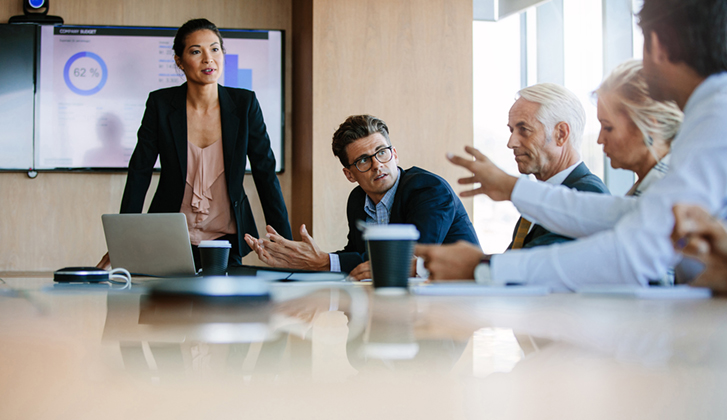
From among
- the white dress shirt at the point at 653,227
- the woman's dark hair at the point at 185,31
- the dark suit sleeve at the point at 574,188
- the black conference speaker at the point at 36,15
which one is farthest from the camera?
the black conference speaker at the point at 36,15

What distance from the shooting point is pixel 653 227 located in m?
0.80

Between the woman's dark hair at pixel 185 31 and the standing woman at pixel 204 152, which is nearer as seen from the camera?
the standing woman at pixel 204 152

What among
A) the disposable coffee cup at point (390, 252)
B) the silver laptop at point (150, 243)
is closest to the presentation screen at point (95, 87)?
the silver laptop at point (150, 243)

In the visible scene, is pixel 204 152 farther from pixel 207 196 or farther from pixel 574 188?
pixel 574 188

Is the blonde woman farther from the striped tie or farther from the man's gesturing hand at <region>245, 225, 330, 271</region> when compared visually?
the man's gesturing hand at <region>245, 225, 330, 271</region>

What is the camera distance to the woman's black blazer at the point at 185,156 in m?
2.44

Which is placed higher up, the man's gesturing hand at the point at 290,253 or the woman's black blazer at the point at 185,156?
the woman's black blazer at the point at 185,156

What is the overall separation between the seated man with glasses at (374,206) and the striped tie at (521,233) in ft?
1.03

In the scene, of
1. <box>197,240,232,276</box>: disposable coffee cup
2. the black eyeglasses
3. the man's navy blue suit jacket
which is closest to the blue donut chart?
the black eyeglasses

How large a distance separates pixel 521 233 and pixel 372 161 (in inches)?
31.7

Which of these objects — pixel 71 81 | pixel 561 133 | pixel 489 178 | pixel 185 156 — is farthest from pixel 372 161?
pixel 71 81

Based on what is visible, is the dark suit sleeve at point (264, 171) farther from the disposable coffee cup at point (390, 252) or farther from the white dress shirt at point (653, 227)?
the white dress shirt at point (653, 227)

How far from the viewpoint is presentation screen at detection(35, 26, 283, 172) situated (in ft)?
12.4

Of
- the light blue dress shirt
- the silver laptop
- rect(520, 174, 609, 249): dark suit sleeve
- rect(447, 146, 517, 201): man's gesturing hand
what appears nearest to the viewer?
rect(447, 146, 517, 201): man's gesturing hand
